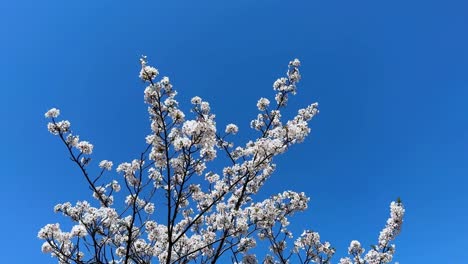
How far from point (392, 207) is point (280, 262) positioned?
3.20m

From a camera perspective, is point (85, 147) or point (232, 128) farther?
point (232, 128)

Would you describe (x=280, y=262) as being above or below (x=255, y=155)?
below

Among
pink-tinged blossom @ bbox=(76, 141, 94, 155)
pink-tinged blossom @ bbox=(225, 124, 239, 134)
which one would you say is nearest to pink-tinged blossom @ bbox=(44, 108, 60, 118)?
pink-tinged blossom @ bbox=(76, 141, 94, 155)

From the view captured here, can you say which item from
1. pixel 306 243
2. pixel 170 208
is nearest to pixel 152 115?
pixel 170 208

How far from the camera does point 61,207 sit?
7.84 metres

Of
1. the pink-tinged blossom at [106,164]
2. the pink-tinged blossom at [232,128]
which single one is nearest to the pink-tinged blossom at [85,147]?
the pink-tinged blossom at [106,164]

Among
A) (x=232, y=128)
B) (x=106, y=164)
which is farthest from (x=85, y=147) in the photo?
→ (x=232, y=128)

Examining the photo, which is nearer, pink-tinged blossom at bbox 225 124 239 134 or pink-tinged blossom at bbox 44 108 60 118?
pink-tinged blossom at bbox 44 108 60 118

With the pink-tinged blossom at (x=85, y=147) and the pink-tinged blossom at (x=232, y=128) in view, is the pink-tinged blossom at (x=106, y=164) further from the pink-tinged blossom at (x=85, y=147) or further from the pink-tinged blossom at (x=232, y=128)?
the pink-tinged blossom at (x=232, y=128)

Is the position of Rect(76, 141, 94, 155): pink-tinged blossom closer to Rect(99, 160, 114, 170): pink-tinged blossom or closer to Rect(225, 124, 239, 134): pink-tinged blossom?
Rect(99, 160, 114, 170): pink-tinged blossom

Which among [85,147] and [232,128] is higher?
[232,128]

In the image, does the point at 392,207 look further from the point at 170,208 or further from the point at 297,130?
the point at 170,208

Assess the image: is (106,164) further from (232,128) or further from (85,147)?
(232,128)

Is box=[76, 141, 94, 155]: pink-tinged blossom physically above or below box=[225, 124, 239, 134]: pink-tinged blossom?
below
